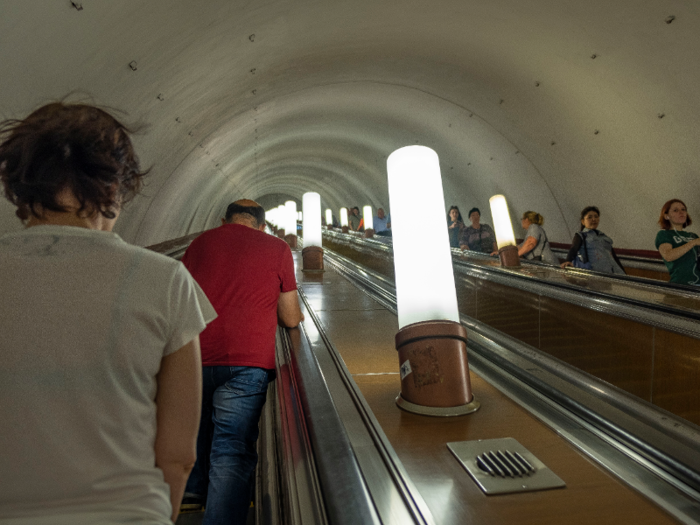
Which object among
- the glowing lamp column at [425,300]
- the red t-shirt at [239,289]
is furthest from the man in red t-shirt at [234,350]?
the glowing lamp column at [425,300]

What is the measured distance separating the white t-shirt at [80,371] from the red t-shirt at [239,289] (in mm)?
1740

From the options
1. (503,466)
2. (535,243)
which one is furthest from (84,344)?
(535,243)

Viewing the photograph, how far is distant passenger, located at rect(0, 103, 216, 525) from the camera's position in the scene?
3.33ft

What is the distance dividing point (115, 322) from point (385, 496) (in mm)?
1057

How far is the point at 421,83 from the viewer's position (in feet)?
35.4

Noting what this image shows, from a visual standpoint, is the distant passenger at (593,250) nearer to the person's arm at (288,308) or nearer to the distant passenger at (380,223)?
the person's arm at (288,308)

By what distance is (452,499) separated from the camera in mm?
1700

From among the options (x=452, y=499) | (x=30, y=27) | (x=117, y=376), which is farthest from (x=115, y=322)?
(x=30, y=27)

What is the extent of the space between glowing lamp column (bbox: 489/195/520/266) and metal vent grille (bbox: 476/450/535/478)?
478cm

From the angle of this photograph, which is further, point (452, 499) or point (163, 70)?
point (163, 70)

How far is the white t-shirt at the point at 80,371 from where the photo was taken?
3.32ft

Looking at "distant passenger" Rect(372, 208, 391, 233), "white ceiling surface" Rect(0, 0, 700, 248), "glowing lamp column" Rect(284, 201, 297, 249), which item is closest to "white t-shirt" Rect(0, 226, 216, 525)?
"white ceiling surface" Rect(0, 0, 700, 248)

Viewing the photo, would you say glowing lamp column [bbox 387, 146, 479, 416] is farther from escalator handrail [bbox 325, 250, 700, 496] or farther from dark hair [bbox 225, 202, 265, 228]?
dark hair [bbox 225, 202, 265, 228]

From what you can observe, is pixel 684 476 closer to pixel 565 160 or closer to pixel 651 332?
pixel 651 332
